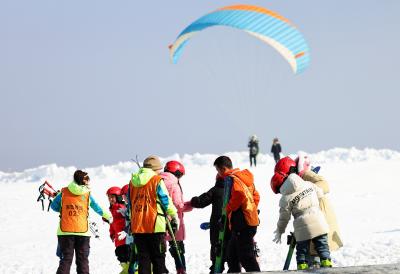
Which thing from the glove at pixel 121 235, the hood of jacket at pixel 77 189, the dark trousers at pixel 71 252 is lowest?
the dark trousers at pixel 71 252

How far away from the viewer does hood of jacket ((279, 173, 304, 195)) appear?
7.94m

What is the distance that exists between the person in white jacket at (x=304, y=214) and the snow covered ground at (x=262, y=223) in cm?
301

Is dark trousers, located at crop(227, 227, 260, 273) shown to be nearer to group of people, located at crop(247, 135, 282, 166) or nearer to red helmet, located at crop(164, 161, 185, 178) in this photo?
red helmet, located at crop(164, 161, 185, 178)

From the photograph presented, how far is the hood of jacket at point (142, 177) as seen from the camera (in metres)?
7.90

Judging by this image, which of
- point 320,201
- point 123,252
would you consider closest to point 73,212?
point 123,252

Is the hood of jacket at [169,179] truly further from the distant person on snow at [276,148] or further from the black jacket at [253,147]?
the distant person on snow at [276,148]

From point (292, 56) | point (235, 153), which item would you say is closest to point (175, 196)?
point (292, 56)

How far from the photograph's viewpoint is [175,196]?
9227mm

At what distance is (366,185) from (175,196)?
54.9 ft

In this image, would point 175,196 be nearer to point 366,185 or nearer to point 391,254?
point 391,254

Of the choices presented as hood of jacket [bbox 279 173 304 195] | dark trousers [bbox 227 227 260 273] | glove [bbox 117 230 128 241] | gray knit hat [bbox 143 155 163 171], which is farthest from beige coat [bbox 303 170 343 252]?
glove [bbox 117 230 128 241]

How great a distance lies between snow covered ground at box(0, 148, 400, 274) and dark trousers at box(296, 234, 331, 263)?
2.91 metres

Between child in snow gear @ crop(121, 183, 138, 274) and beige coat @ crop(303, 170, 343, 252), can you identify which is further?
child in snow gear @ crop(121, 183, 138, 274)

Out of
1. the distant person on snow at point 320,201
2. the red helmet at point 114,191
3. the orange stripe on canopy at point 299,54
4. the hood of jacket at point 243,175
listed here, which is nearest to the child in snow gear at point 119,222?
the red helmet at point 114,191
